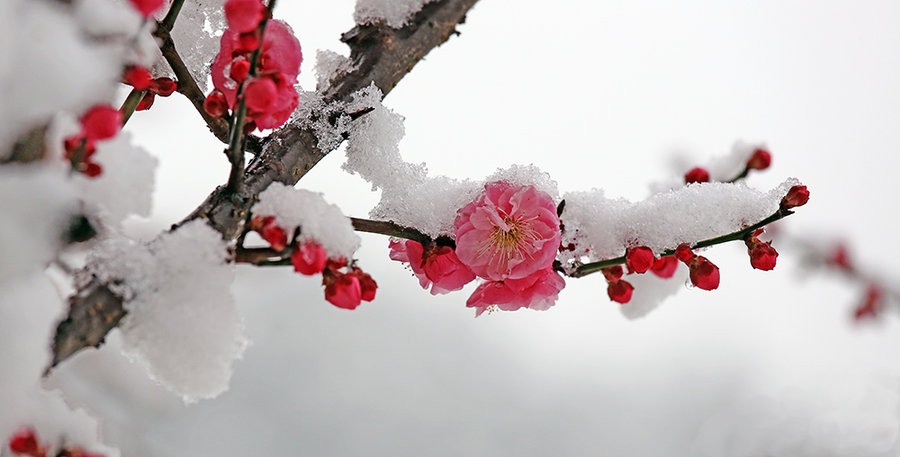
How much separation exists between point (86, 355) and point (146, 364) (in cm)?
61

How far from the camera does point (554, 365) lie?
0.92m

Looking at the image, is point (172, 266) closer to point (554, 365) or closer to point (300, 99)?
point (300, 99)

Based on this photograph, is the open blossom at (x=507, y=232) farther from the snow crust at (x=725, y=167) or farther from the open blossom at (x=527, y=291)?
the snow crust at (x=725, y=167)

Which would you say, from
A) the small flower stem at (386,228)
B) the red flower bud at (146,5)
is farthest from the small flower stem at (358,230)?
the red flower bud at (146,5)

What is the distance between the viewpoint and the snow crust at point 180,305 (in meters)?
0.27

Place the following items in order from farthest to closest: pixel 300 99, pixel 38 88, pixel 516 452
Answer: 1. pixel 516 452
2. pixel 300 99
3. pixel 38 88

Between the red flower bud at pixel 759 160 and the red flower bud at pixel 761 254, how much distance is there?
136mm

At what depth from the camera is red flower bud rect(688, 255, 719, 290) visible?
0.42 m

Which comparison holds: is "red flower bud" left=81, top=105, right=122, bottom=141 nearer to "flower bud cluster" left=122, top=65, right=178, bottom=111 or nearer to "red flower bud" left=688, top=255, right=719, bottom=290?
"flower bud cluster" left=122, top=65, right=178, bottom=111

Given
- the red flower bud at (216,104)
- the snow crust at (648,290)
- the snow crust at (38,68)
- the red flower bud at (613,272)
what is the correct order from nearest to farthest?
the snow crust at (38,68) → the red flower bud at (216,104) → the red flower bud at (613,272) → the snow crust at (648,290)

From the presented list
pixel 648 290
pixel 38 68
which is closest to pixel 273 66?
pixel 38 68

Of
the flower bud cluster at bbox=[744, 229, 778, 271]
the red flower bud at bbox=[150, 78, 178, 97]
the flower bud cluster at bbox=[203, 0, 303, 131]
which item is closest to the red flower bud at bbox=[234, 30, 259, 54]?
the flower bud cluster at bbox=[203, 0, 303, 131]

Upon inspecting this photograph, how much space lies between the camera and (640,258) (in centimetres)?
40

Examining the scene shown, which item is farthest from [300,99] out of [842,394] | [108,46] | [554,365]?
[842,394]
